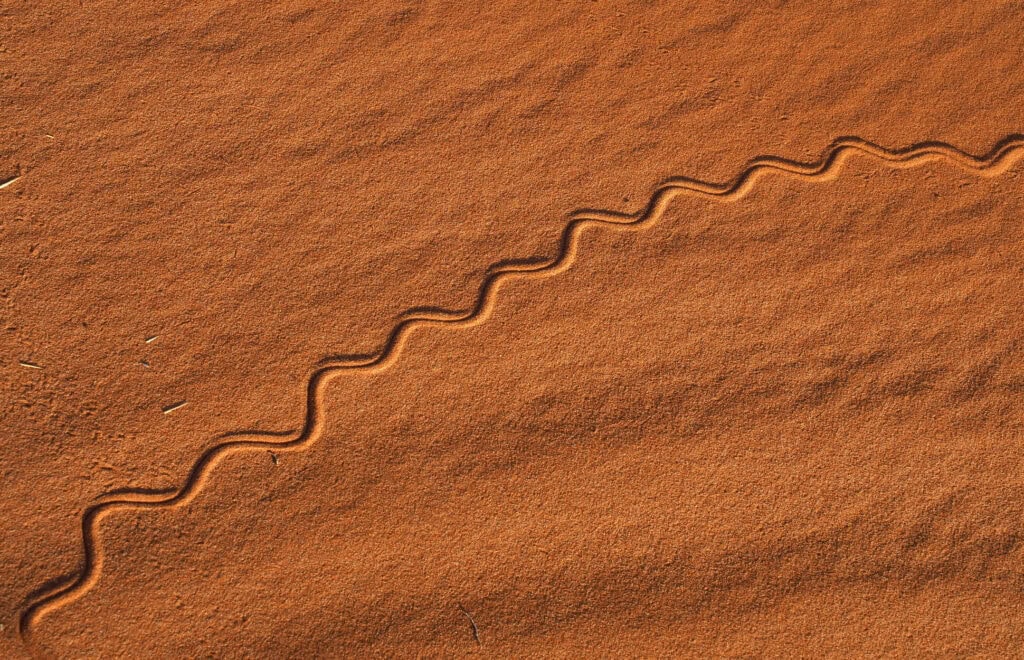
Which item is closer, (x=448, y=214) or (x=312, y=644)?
(x=312, y=644)

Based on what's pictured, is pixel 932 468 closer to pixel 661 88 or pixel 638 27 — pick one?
pixel 661 88

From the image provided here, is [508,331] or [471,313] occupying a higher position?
[471,313]

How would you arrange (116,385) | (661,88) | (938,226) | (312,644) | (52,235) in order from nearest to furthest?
(312,644)
(116,385)
(52,235)
(938,226)
(661,88)

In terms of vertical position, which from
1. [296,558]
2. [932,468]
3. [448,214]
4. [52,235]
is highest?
[52,235]

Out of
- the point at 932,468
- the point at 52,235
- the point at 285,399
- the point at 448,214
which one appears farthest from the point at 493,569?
the point at 52,235
